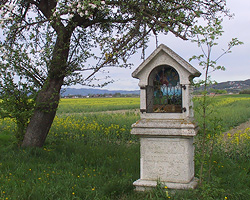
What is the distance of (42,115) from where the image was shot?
967 centimetres

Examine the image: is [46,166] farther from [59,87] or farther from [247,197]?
[247,197]

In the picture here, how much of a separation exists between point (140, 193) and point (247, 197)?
6.09 ft

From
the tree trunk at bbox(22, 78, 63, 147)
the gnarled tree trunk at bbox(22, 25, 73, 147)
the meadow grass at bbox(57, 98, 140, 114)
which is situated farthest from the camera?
the meadow grass at bbox(57, 98, 140, 114)

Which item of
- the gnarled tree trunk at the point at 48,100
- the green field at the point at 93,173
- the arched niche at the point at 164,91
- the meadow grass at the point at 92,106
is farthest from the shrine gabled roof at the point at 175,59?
the meadow grass at the point at 92,106

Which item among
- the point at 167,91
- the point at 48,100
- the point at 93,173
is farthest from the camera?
the point at 48,100

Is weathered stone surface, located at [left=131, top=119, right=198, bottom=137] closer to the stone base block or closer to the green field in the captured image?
the green field

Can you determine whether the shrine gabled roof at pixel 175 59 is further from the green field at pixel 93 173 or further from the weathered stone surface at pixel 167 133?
the green field at pixel 93 173

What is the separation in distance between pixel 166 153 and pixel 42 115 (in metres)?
4.91

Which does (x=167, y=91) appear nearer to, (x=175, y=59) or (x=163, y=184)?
(x=175, y=59)

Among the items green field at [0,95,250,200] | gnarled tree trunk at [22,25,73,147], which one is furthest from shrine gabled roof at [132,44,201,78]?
gnarled tree trunk at [22,25,73,147]

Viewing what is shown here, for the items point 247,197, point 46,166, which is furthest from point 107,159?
point 247,197

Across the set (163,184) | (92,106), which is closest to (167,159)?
(163,184)

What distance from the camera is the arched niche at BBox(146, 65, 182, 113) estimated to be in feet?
20.6

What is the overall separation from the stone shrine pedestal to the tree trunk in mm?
4308
